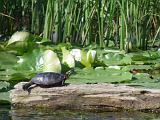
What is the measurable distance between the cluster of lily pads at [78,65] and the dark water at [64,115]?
0.72 feet

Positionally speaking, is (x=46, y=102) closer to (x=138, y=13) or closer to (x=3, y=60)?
(x=3, y=60)

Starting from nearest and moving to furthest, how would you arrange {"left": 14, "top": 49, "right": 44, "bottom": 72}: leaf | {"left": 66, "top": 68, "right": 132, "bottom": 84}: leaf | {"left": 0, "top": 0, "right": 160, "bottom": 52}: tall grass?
{"left": 66, "top": 68, "right": 132, "bottom": 84}: leaf → {"left": 14, "top": 49, "right": 44, "bottom": 72}: leaf → {"left": 0, "top": 0, "right": 160, "bottom": 52}: tall grass

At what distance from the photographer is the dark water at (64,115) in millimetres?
2830

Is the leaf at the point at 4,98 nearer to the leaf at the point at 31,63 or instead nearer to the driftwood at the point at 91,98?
the driftwood at the point at 91,98

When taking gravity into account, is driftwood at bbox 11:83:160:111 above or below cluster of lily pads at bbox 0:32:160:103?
below

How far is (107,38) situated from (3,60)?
6.35ft

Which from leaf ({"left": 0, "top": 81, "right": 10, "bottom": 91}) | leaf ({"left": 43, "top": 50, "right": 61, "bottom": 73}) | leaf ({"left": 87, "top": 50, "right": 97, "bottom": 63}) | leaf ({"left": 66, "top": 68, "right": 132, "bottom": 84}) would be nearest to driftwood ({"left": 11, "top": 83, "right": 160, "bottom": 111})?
leaf ({"left": 0, "top": 81, "right": 10, "bottom": 91})

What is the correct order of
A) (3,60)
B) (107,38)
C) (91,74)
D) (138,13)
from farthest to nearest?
(107,38) → (138,13) → (3,60) → (91,74)

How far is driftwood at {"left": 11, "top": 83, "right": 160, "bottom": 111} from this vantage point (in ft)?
9.95

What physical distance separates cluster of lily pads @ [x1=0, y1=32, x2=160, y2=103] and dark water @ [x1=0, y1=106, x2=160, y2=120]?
0.22m

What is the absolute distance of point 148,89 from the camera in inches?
120

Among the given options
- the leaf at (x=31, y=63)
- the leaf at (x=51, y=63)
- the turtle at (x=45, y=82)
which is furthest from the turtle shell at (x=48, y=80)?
the leaf at (x=31, y=63)

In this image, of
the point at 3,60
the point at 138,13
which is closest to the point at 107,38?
the point at 138,13

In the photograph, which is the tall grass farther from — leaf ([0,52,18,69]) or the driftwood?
the driftwood
